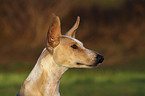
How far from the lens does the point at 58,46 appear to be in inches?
172

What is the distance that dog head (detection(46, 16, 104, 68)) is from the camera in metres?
4.25

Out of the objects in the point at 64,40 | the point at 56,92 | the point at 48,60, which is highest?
the point at 64,40

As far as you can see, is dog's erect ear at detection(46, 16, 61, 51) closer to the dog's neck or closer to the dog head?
the dog head

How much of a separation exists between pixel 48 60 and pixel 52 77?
0.93ft

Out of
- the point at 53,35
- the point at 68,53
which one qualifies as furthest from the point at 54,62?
the point at 53,35

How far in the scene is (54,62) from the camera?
429 cm

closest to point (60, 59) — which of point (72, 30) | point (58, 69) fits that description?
point (58, 69)

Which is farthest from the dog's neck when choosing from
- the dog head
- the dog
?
the dog head

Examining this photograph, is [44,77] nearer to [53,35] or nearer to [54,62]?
[54,62]

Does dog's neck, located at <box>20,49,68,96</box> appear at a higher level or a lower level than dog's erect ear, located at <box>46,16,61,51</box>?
lower

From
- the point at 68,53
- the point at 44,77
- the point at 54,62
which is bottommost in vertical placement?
the point at 44,77

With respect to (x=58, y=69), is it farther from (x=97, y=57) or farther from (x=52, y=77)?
(x=97, y=57)

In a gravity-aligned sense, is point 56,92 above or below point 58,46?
below

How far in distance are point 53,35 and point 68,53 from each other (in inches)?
14.9
